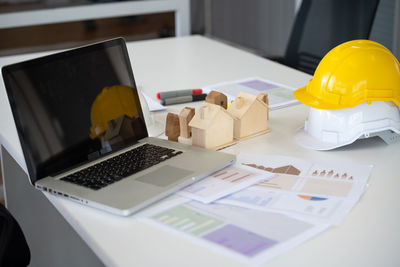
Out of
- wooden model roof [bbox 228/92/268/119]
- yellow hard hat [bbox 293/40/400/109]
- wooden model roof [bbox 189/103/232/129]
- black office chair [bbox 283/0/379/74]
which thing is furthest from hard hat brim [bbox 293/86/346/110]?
black office chair [bbox 283/0/379/74]

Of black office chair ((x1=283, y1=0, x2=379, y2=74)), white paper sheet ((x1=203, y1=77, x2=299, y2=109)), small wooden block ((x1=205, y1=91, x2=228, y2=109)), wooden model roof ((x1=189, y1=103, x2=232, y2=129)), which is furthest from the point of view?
black office chair ((x1=283, y1=0, x2=379, y2=74))

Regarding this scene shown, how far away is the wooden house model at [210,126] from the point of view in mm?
1171

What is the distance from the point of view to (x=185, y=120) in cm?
121

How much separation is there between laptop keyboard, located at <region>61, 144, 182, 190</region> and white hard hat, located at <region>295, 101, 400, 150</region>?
354 mm

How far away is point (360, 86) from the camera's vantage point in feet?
3.80

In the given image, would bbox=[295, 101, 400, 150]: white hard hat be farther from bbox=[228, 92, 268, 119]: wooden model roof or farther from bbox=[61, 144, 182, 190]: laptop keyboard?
bbox=[61, 144, 182, 190]: laptop keyboard

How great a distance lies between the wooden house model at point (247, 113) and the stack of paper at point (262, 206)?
13cm

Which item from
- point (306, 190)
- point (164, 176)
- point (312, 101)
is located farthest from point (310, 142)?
point (164, 176)

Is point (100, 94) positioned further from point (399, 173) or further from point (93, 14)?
point (93, 14)

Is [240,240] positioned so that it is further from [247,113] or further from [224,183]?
[247,113]

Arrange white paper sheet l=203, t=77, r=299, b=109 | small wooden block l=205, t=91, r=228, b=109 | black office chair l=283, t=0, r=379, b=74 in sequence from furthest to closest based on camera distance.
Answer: black office chair l=283, t=0, r=379, b=74, white paper sheet l=203, t=77, r=299, b=109, small wooden block l=205, t=91, r=228, b=109

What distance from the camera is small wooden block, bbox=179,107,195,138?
121 cm

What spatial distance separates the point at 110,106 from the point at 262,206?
44 centimetres

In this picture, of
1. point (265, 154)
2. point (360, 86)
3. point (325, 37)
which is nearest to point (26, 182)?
point (265, 154)
